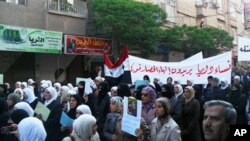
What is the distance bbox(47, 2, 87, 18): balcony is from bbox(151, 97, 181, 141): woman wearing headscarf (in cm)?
1559

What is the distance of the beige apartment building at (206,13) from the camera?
97.8 feet

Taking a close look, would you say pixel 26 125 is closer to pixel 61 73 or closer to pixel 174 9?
pixel 61 73

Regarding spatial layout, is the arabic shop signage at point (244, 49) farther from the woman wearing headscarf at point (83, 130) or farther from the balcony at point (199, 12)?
the balcony at point (199, 12)

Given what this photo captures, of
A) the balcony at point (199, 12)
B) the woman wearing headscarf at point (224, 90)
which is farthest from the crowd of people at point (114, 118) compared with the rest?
the balcony at point (199, 12)

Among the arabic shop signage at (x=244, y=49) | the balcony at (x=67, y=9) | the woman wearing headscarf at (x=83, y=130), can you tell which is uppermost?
the balcony at (x=67, y=9)

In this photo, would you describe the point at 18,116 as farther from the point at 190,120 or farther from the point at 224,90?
the point at 224,90

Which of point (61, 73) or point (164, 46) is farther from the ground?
point (164, 46)

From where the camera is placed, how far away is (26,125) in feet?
13.7

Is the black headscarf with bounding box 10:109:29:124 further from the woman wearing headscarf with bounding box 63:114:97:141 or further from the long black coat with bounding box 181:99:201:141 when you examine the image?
the long black coat with bounding box 181:99:201:141

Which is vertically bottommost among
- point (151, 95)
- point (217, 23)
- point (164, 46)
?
point (151, 95)

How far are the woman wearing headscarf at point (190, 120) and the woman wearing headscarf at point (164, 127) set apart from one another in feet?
5.21

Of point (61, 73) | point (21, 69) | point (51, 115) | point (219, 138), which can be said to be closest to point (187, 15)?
point (61, 73)

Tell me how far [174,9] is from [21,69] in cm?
1446

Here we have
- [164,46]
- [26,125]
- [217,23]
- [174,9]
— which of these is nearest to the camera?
[26,125]
